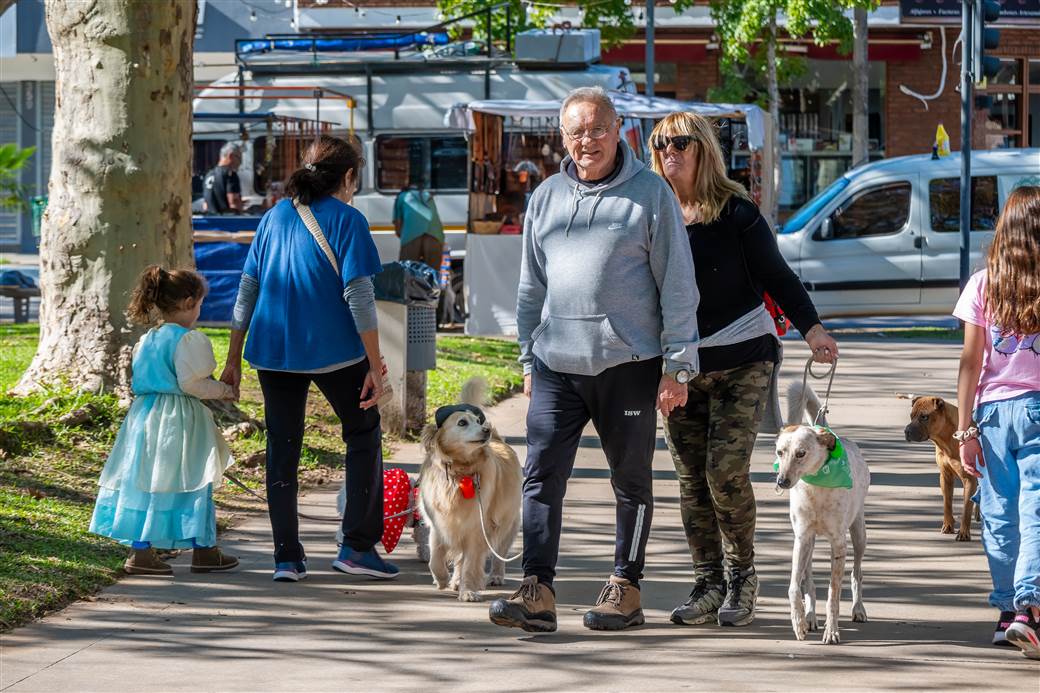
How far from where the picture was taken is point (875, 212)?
1945 cm

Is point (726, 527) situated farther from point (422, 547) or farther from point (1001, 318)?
point (422, 547)

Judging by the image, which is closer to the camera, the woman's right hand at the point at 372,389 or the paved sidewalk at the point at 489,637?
the paved sidewalk at the point at 489,637

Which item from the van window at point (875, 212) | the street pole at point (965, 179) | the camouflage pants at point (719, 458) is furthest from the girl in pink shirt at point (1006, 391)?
the van window at point (875, 212)

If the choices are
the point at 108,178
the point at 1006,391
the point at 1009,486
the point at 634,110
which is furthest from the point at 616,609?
the point at 634,110

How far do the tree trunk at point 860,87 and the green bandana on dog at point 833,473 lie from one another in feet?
77.2

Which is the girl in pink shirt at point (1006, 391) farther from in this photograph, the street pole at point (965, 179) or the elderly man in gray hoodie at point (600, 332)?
the street pole at point (965, 179)

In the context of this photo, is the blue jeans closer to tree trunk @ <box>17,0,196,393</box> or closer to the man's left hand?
the man's left hand

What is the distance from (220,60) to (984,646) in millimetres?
30802

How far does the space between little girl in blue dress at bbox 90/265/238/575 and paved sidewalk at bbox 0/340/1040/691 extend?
232mm

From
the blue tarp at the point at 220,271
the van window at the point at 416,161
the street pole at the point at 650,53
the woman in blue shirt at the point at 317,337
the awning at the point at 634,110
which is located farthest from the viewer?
the street pole at the point at 650,53

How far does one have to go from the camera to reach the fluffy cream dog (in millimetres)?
5570

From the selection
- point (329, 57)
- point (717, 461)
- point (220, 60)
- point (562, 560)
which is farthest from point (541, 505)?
point (220, 60)

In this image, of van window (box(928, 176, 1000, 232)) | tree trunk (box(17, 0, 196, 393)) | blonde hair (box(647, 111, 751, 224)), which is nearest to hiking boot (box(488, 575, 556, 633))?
blonde hair (box(647, 111, 751, 224))

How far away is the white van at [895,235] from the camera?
63.2ft
